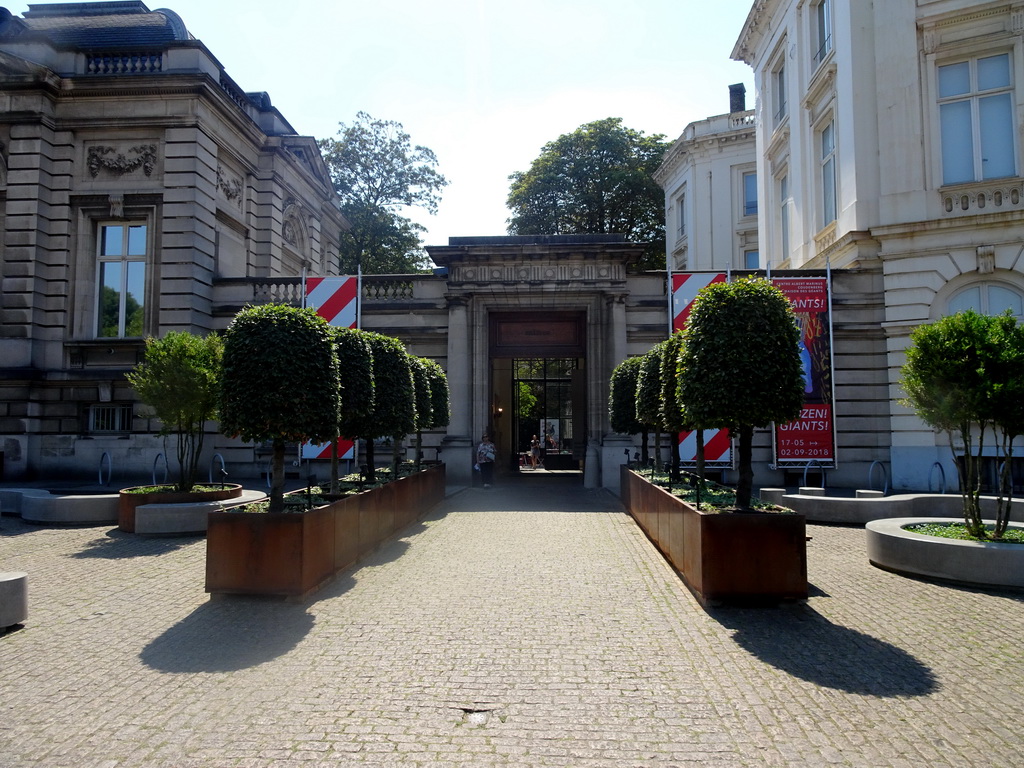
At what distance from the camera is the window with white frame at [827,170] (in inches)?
824

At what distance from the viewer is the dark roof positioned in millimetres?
20500

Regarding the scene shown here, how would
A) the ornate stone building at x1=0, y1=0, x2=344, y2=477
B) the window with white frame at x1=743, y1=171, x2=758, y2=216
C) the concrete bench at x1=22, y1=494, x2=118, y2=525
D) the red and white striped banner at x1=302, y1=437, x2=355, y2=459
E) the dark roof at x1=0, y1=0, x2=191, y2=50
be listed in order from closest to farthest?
the concrete bench at x1=22, y1=494, x2=118, y2=525 → the ornate stone building at x1=0, y1=0, x2=344, y2=477 → the red and white striped banner at x1=302, y1=437, x2=355, y2=459 → the dark roof at x1=0, y1=0, x2=191, y2=50 → the window with white frame at x1=743, y1=171, x2=758, y2=216

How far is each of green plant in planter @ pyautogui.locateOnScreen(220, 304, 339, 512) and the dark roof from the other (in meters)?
16.2

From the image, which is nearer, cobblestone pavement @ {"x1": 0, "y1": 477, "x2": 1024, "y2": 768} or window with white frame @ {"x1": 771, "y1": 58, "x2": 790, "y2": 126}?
cobblestone pavement @ {"x1": 0, "y1": 477, "x2": 1024, "y2": 768}

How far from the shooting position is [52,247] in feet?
62.7

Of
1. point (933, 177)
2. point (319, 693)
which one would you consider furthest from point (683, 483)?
point (933, 177)

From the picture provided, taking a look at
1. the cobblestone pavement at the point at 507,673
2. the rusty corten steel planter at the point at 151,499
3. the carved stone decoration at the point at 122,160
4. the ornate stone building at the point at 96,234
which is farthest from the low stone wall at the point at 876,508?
the carved stone decoration at the point at 122,160

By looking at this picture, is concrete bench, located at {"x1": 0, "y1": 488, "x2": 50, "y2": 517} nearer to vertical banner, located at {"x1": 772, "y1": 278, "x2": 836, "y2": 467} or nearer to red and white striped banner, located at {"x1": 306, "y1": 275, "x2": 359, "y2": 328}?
red and white striped banner, located at {"x1": 306, "y1": 275, "x2": 359, "y2": 328}

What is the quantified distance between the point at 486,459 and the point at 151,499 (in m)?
8.87

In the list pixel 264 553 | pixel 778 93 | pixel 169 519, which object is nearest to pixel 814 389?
pixel 778 93

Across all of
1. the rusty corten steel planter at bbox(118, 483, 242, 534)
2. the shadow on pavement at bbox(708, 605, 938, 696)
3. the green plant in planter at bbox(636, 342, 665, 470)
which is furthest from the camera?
the green plant in planter at bbox(636, 342, 665, 470)

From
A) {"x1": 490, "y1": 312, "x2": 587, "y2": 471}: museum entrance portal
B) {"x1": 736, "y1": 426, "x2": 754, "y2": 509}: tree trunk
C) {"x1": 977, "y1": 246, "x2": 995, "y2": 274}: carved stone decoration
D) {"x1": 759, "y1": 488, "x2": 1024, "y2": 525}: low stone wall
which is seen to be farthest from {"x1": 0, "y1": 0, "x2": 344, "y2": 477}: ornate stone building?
{"x1": 977, "y1": 246, "x2": 995, "y2": 274}: carved stone decoration

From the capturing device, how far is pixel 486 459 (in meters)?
18.9

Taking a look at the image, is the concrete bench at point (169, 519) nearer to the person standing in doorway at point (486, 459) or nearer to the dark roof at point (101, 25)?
the person standing in doorway at point (486, 459)
